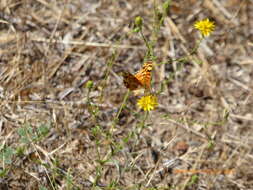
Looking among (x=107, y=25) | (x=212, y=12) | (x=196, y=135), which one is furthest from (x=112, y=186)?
(x=212, y=12)

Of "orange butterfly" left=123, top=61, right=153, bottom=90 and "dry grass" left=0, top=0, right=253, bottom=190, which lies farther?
"dry grass" left=0, top=0, right=253, bottom=190


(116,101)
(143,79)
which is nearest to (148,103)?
(143,79)

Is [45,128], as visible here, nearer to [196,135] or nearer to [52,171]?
[52,171]

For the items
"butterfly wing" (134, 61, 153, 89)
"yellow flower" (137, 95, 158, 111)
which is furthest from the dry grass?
"butterfly wing" (134, 61, 153, 89)

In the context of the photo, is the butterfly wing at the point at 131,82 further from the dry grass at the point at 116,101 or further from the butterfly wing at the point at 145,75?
the dry grass at the point at 116,101

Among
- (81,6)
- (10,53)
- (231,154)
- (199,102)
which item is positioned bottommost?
(231,154)

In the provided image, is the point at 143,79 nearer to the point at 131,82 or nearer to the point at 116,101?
the point at 131,82

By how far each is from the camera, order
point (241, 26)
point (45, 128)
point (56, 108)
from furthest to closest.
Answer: point (241, 26) → point (56, 108) → point (45, 128)

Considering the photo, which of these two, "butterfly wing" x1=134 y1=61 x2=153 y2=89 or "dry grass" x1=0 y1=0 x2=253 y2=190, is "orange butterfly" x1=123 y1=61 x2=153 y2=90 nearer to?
"butterfly wing" x1=134 y1=61 x2=153 y2=89

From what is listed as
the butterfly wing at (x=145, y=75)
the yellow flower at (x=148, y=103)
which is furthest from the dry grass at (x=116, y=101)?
the butterfly wing at (x=145, y=75)
